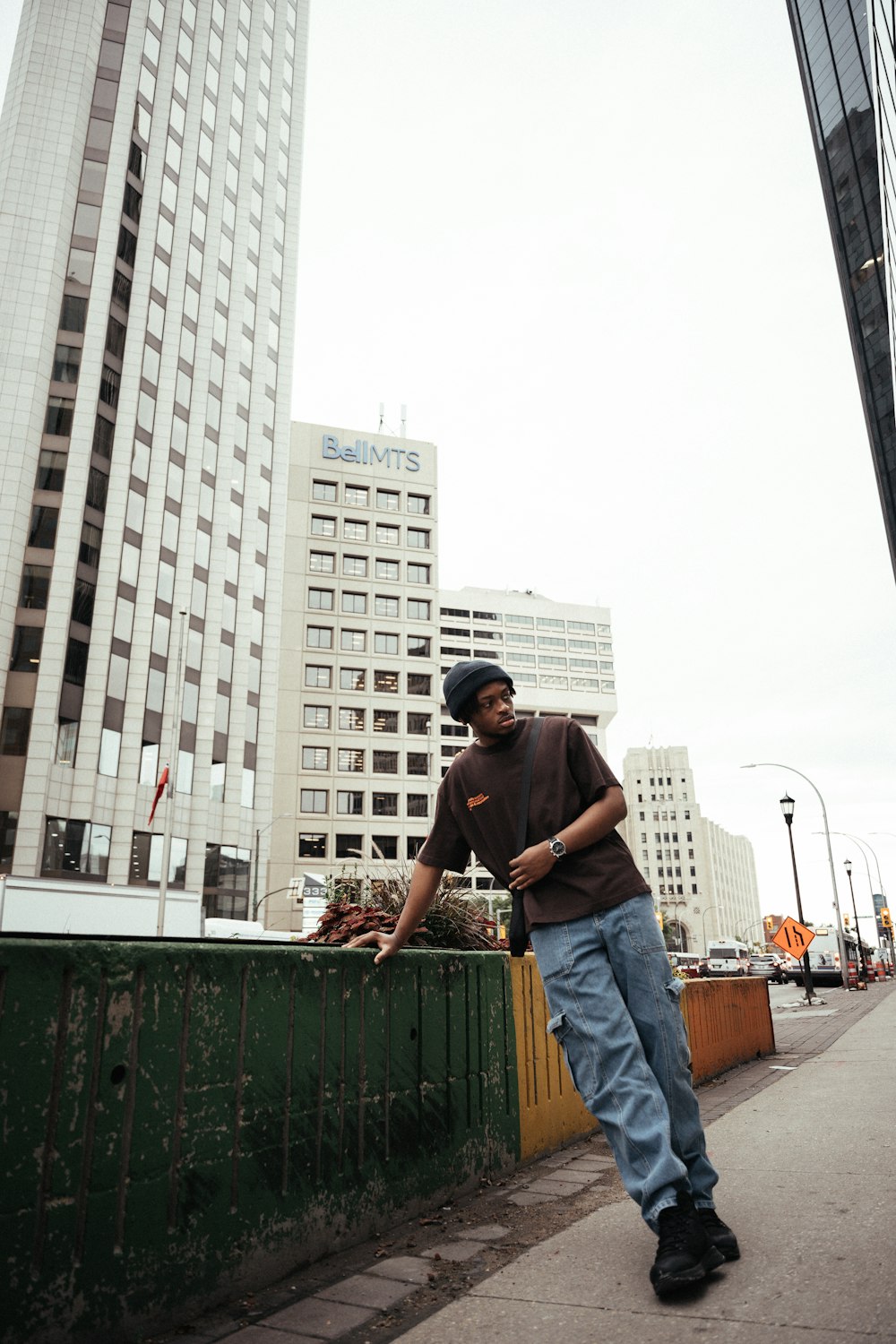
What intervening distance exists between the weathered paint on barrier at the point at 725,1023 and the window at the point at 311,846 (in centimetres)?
5762

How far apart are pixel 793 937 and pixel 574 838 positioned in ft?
69.0

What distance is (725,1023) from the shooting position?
9070 millimetres

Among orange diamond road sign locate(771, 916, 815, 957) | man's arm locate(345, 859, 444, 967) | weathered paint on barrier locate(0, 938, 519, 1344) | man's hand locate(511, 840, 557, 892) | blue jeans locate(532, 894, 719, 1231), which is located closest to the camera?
weathered paint on barrier locate(0, 938, 519, 1344)

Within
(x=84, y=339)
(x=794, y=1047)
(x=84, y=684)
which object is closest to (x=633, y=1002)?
(x=794, y=1047)

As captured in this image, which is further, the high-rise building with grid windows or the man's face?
the high-rise building with grid windows

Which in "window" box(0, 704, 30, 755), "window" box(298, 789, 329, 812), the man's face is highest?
"window" box(298, 789, 329, 812)

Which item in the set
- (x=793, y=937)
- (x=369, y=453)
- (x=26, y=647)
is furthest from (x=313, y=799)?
(x=793, y=937)

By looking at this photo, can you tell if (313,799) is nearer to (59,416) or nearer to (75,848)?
(75,848)

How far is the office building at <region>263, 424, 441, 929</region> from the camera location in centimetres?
6762

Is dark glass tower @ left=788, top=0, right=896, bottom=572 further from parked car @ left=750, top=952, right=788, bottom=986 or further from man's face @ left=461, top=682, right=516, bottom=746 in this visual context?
man's face @ left=461, top=682, right=516, bottom=746

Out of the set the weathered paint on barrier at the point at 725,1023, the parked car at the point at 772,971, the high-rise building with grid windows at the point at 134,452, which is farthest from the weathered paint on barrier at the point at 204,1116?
the parked car at the point at 772,971

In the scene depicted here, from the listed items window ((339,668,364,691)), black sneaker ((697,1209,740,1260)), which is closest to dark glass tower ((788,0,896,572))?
window ((339,668,364,691))

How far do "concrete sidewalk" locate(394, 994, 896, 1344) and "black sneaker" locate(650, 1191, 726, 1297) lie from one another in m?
0.05

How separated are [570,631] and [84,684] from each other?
319ft
